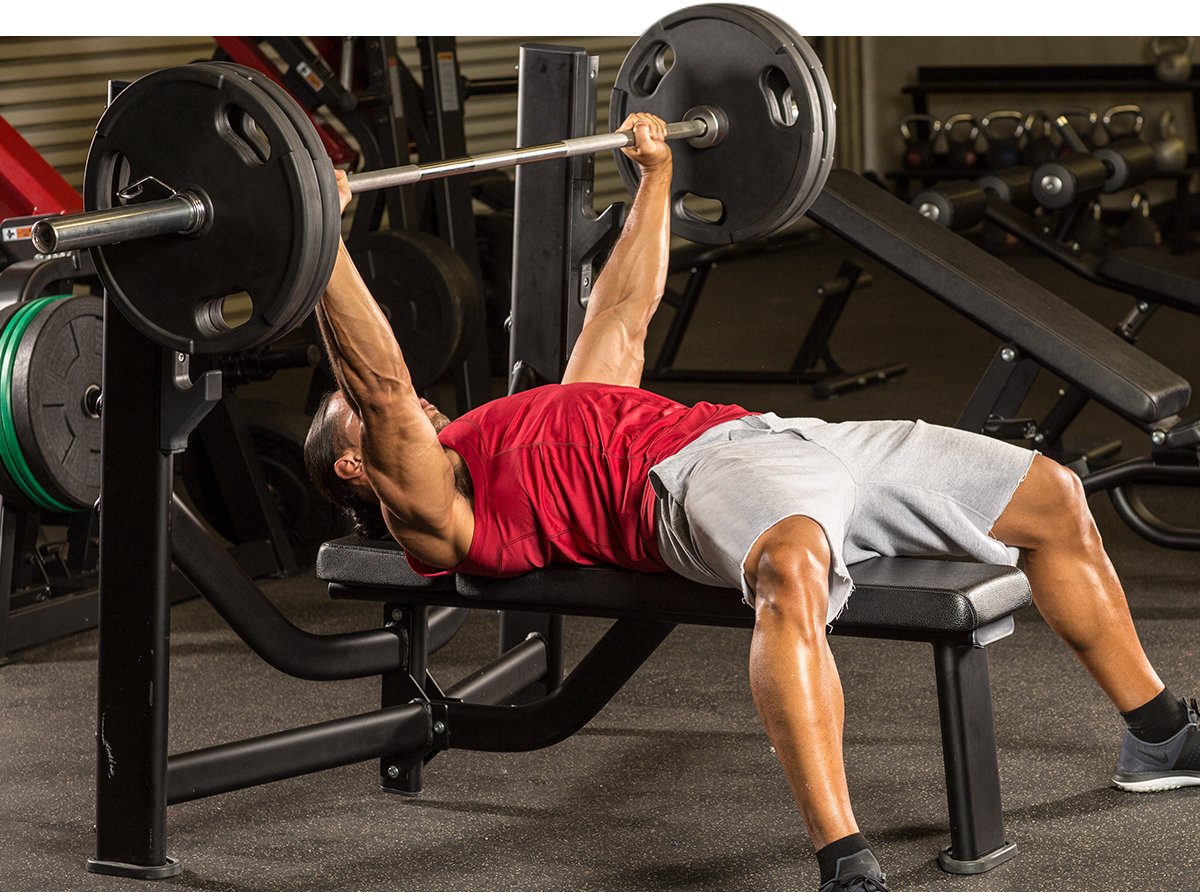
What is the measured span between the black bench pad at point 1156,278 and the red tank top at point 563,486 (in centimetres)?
203

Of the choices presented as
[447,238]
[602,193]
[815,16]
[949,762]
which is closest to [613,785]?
[949,762]

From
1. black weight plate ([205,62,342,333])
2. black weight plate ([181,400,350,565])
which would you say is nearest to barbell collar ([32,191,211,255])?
black weight plate ([205,62,342,333])

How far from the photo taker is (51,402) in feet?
10.4

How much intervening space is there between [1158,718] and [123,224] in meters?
1.57

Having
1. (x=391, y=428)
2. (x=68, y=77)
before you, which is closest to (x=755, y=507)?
(x=391, y=428)

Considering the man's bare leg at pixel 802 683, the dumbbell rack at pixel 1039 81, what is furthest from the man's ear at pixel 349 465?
the dumbbell rack at pixel 1039 81

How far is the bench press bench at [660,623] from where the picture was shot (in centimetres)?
204

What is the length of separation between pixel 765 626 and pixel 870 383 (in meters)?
3.97

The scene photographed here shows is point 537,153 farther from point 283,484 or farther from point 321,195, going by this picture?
point 283,484

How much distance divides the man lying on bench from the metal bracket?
175mm

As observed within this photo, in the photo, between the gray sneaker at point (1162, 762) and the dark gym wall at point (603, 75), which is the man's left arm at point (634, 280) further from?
the dark gym wall at point (603, 75)

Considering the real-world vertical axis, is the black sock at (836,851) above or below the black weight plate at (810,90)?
below

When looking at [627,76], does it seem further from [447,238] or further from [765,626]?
[447,238]

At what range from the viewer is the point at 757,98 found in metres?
2.67
